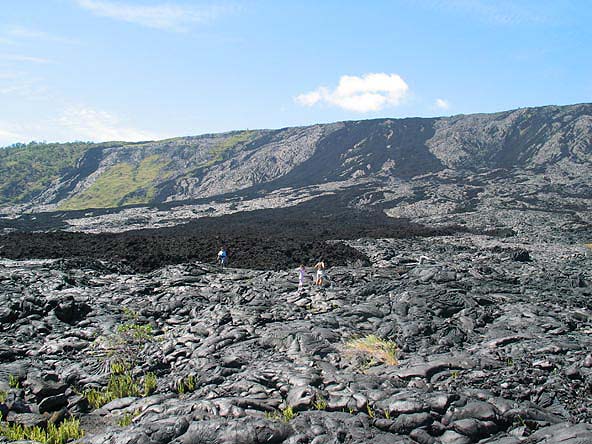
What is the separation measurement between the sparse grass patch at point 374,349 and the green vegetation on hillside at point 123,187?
11670 cm

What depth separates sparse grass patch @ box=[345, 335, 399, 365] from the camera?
56.7 ft

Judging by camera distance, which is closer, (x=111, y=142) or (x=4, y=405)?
(x=4, y=405)

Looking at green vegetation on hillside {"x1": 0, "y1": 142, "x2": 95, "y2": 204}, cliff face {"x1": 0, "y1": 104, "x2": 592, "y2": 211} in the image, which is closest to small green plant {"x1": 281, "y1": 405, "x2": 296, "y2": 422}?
cliff face {"x1": 0, "y1": 104, "x2": 592, "y2": 211}

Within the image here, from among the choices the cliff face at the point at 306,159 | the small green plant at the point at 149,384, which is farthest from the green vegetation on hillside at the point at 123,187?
the small green plant at the point at 149,384

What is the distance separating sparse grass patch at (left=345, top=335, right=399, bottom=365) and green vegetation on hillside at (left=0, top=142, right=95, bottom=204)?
139758mm

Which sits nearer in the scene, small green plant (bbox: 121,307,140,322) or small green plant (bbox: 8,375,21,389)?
small green plant (bbox: 8,375,21,389)

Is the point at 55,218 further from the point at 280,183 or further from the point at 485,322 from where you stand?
the point at 485,322

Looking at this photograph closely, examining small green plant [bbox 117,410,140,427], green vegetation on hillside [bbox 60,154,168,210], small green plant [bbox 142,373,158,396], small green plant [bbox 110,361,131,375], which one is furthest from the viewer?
green vegetation on hillside [bbox 60,154,168,210]

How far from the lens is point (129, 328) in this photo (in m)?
21.9

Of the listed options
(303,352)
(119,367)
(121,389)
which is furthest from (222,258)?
(121,389)

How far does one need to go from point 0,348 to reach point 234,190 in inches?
4172

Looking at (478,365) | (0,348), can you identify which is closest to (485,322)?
(478,365)

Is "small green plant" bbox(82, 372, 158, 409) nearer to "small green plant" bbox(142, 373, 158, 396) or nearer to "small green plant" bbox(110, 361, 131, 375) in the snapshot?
"small green plant" bbox(142, 373, 158, 396)

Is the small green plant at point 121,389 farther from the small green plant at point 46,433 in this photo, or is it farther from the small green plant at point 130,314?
the small green plant at point 130,314
